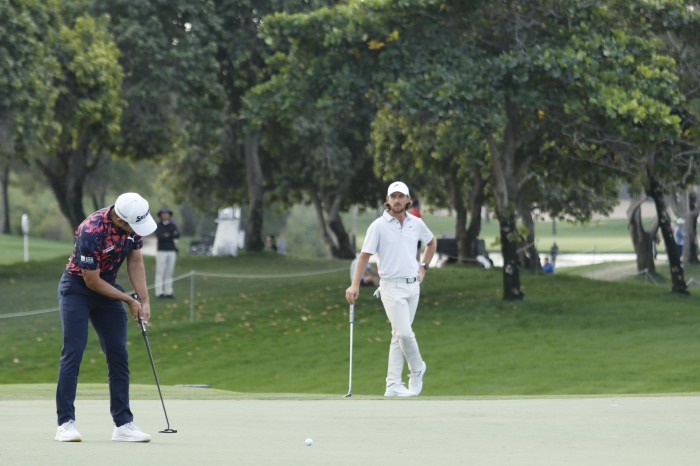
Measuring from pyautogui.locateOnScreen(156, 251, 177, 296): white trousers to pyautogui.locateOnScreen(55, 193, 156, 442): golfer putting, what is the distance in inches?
804

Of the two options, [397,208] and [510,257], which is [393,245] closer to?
[397,208]

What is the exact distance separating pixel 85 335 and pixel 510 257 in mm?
21467

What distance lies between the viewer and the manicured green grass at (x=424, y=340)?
21609 millimetres

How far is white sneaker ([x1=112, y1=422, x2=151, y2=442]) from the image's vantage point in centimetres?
881

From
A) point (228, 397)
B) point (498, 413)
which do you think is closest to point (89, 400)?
point (228, 397)

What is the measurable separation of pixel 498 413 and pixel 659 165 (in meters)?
20.8

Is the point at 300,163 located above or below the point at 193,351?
above

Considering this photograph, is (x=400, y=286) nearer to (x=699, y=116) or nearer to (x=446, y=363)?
(x=446, y=363)

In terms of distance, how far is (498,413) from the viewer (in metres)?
10.8

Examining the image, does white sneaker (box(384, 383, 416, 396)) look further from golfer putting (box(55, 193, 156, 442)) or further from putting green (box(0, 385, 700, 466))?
golfer putting (box(55, 193, 156, 442))

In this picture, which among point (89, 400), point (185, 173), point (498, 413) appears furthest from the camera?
point (185, 173)

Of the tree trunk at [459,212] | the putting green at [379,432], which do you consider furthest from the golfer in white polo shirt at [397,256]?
the tree trunk at [459,212]

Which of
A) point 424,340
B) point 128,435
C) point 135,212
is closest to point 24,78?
point 424,340

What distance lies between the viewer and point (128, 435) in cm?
887
